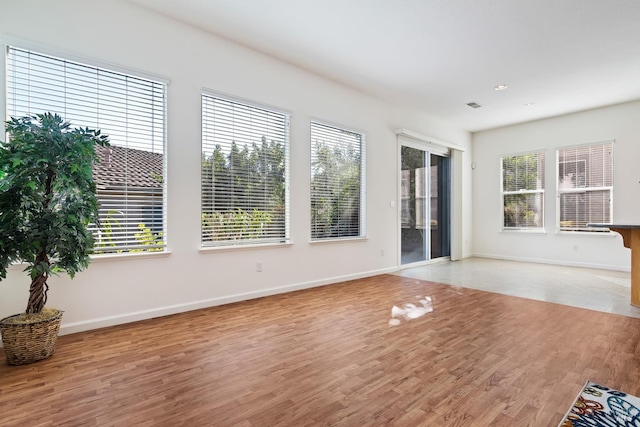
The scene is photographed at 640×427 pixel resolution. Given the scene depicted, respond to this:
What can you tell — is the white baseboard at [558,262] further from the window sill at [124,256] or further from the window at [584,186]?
the window sill at [124,256]

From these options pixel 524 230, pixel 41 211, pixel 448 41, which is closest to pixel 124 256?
pixel 41 211

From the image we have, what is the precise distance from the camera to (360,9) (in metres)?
3.26

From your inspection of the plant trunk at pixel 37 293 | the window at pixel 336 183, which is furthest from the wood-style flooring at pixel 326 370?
the window at pixel 336 183

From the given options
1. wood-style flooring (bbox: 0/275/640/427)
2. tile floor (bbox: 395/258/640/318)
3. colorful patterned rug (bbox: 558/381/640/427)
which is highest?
colorful patterned rug (bbox: 558/381/640/427)

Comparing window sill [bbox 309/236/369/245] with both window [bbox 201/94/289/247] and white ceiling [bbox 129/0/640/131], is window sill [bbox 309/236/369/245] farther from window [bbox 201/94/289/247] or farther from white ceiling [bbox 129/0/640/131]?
white ceiling [bbox 129/0/640/131]

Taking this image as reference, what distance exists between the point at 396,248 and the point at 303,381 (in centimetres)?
430

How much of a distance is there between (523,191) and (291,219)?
5606mm

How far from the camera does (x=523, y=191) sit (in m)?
7.24

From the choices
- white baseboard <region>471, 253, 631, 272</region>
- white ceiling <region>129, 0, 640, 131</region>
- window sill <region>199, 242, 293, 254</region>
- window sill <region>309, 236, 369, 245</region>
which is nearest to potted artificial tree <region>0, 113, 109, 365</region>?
window sill <region>199, 242, 293, 254</region>

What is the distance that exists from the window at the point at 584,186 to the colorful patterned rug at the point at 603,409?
5614mm

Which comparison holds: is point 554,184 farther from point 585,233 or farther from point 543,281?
point 543,281

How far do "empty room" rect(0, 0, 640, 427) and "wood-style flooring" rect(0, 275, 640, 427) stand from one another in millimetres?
19

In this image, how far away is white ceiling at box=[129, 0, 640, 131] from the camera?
3232 mm

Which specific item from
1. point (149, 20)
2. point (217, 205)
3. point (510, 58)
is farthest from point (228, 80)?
point (510, 58)
